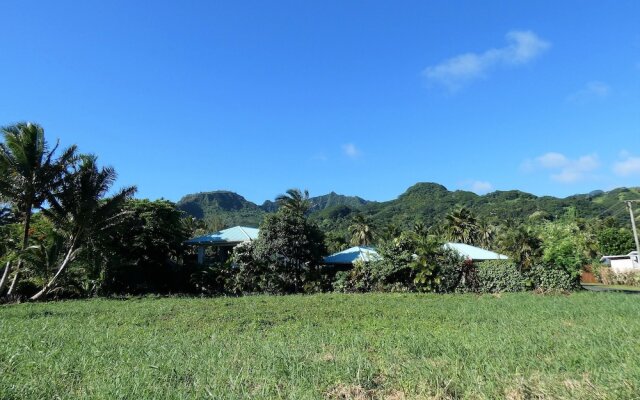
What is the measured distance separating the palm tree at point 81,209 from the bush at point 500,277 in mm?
17116

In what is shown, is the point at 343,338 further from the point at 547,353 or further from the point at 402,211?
the point at 402,211

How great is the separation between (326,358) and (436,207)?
9458cm

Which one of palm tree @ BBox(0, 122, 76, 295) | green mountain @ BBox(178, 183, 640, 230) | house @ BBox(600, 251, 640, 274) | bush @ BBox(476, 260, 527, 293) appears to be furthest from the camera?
green mountain @ BBox(178, 183, 640, 230)

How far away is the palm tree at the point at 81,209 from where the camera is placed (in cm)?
1752

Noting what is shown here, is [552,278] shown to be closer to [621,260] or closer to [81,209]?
[81,209]

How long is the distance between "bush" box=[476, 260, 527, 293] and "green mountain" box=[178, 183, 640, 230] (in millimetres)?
47768

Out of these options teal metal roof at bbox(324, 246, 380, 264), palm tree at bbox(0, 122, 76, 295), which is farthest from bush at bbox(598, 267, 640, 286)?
palm tree at bbox(0, 122, 76, 295)

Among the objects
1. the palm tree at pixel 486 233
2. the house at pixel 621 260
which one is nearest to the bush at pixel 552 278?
the house at pixel 621 260

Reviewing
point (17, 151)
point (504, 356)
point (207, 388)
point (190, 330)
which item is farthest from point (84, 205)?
point (504, 356)

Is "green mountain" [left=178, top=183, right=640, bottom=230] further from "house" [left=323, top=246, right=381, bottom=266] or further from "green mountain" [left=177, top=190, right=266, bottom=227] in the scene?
"house" [left=323, top=246, right=381, bottom=266]

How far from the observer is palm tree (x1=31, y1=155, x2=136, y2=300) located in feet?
57.5

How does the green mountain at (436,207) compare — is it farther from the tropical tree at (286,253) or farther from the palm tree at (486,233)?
the tropical tree at (286,253)

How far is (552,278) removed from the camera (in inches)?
782

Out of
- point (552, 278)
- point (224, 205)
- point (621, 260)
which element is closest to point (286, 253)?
point (552, 278)
